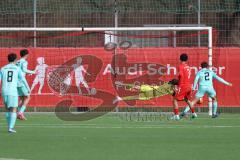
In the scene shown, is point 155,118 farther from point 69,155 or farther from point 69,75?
point 69,155

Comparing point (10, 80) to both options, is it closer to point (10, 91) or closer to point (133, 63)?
point (10, 91)

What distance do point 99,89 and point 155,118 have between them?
354cm

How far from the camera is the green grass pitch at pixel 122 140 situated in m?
13.8

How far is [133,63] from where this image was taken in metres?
26.9

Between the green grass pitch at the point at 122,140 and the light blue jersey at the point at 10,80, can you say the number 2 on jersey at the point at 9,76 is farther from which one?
the green grass pitch at the point at 122,140

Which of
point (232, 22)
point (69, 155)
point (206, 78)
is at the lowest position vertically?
point (69, 155)

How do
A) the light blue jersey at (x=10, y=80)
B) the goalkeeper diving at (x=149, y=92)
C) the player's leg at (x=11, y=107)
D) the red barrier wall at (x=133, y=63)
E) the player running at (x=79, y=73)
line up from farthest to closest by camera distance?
1. the player running at (x=79, y=73)
2. the red barrier wall at (x=133, y=63)
3. the goalkeeper diving at (x=149, y=92)
4. the light blue jersey at (x=10, y=80)
5. the player's leg at (x=11, y=107)

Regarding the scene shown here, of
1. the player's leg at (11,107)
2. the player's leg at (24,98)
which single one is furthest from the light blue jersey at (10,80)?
the player's leg at (24,98)

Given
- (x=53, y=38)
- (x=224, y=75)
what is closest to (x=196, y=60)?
(x=224, y=75)

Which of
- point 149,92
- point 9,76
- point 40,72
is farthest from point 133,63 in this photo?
point 9,76

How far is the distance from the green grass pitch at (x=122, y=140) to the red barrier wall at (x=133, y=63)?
12.2ft

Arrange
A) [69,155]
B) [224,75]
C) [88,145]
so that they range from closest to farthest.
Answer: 1. [69,155]
2. [88,145]
3. [224,75]

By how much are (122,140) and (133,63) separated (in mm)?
10507

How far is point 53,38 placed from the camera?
31.7 m
